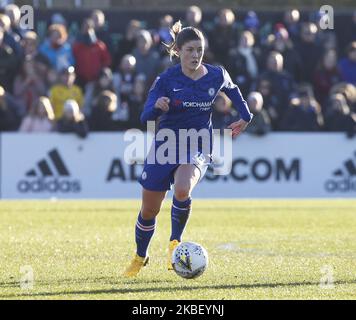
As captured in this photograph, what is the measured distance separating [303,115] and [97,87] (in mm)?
3728

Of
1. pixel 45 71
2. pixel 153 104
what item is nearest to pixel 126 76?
pixel 45 71

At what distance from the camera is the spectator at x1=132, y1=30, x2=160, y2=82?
799 inches

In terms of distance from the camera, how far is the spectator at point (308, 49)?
21.4 m

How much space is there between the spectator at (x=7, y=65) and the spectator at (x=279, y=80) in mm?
4481

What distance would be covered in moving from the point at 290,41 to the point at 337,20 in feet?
4.90

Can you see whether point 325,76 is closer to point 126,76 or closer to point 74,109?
point 126,76

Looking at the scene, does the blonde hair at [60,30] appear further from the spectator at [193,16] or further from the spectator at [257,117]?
the spectator at [257,117]

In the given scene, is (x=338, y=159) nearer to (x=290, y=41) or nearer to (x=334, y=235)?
(x=290, y=41)

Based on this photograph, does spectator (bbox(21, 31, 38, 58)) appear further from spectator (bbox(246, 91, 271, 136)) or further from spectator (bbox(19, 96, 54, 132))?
spectator (bbox(246, 91, 271, 136))

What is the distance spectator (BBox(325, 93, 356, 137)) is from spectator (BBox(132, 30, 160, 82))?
3.25m

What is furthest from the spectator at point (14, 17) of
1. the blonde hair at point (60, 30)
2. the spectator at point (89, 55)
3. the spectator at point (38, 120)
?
the spectator at point (38, 120)

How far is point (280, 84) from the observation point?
2073 centimetres

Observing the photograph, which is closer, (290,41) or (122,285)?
(122,285)
